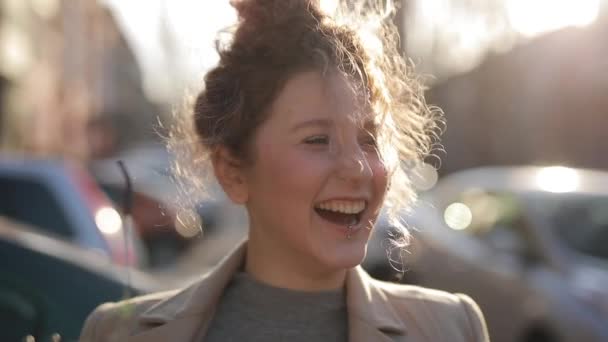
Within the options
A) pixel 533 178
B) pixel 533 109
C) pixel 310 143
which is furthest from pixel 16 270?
pixel 533 109

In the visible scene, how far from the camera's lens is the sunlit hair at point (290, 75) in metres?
2.70

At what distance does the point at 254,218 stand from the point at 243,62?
1.42ft

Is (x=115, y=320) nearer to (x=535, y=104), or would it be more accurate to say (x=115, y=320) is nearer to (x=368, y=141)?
(x=368, y=141)

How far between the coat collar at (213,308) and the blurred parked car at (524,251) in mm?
3457

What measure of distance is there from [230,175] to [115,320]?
0.52 meters

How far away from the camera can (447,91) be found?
32.2 metres

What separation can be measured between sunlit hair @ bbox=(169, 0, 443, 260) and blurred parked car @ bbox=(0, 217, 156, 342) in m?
0.71

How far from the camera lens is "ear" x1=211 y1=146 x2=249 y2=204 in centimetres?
281

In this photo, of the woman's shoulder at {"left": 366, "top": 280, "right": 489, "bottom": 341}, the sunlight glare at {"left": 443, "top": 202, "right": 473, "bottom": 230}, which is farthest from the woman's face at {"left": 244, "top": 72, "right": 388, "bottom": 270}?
the sunlight glare at {"left": 443, "top": 202, "right": 473, "bottom": 230}

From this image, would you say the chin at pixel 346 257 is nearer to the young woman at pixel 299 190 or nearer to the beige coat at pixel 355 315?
the young woman at pixel 299 190

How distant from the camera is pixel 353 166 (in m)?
A: 2.54

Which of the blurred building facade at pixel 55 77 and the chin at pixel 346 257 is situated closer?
the chin at pixel 346 257

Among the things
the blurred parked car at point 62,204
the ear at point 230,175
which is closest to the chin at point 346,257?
the ear at point 230,175

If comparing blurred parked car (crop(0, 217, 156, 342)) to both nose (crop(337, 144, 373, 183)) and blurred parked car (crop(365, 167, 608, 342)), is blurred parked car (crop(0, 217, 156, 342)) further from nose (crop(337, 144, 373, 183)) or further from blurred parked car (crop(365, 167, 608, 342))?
blurred parked car (crop(365, 167, 608, 342))
